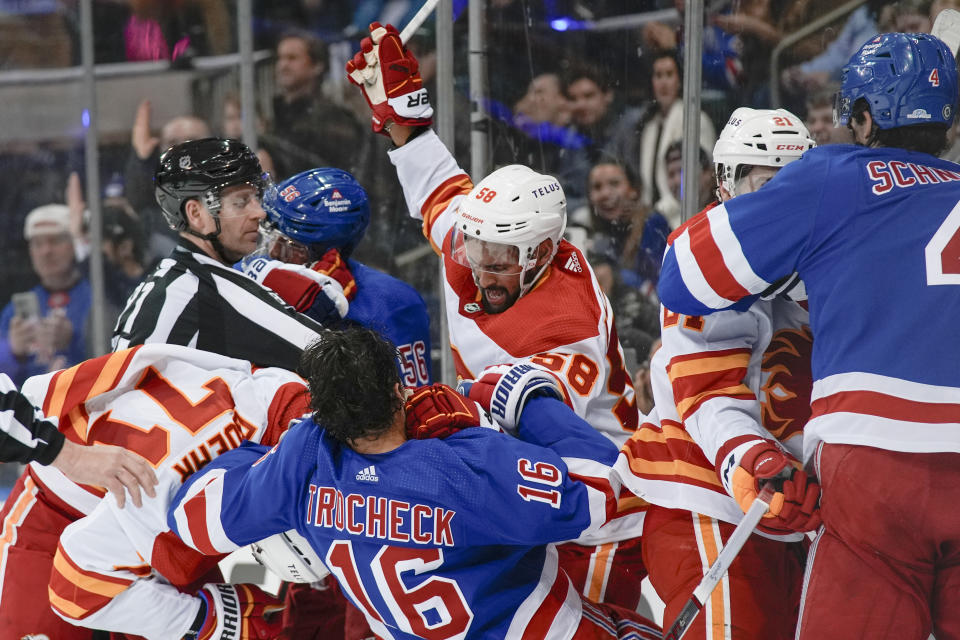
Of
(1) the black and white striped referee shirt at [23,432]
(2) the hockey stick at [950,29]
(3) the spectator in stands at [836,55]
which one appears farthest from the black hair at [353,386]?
(3) the spectator in stands at [836,55]

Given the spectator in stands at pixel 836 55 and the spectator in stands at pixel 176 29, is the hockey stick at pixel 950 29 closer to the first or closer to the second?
the spectator in stands at pixel 836 55

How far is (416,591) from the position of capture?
1.92 metres

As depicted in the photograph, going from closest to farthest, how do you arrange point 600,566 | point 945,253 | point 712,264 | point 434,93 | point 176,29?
point 945,253 → point 712,264 → point 600,566 → point 434,93 → point 176,29

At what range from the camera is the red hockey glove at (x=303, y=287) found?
2.84 metres

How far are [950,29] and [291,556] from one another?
1.67m

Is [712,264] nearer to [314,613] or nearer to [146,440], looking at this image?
[146,440]

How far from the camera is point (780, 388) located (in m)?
2.03

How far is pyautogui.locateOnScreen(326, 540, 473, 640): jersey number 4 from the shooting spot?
1906 millimetres

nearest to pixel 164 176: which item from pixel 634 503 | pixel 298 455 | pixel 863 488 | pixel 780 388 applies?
pixel 298 455

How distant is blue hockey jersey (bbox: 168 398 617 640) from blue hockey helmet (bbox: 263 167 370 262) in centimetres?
118

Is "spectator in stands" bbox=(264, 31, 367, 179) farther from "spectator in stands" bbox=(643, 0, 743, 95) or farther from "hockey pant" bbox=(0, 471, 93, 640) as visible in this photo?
"hockey pant" bbox=(0, 471, 93, 640)

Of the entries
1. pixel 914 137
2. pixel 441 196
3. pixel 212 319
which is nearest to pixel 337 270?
pixel 441 196

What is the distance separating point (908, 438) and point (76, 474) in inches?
59.2

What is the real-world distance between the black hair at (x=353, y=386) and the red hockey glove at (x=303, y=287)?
3.04ft
